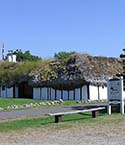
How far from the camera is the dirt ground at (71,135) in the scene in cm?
1392

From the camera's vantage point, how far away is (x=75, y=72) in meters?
47.1

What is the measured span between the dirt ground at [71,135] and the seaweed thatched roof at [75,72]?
89.3ft

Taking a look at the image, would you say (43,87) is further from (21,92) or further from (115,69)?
(115,69)

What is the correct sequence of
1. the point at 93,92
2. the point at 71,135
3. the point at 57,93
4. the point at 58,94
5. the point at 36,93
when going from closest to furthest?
1. the point at 71,135
2. the point at 93,92
3. the point at 58,94
4. the point at 57,93
5. the point at 36,93

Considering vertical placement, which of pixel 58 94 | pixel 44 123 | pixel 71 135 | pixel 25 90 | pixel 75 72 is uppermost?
pixel 75 72

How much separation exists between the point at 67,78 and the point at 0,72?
1200cm

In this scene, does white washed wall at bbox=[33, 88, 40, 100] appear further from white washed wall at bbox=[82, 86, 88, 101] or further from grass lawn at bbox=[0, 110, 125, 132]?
grass lawn at bbox=[0, 110, 125, 132]

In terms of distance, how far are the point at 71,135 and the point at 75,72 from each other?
31.5 m

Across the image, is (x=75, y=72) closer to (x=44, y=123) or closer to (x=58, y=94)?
(x=58, y=94)

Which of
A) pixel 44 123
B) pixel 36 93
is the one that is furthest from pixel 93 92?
pixel 44 123

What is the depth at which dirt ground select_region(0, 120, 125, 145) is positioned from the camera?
13.9m

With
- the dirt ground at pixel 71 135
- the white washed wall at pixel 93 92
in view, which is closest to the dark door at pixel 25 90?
the white washed wall at pixel 93 92

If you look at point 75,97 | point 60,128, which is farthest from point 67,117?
point 75,97

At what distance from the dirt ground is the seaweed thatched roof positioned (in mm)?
27227
